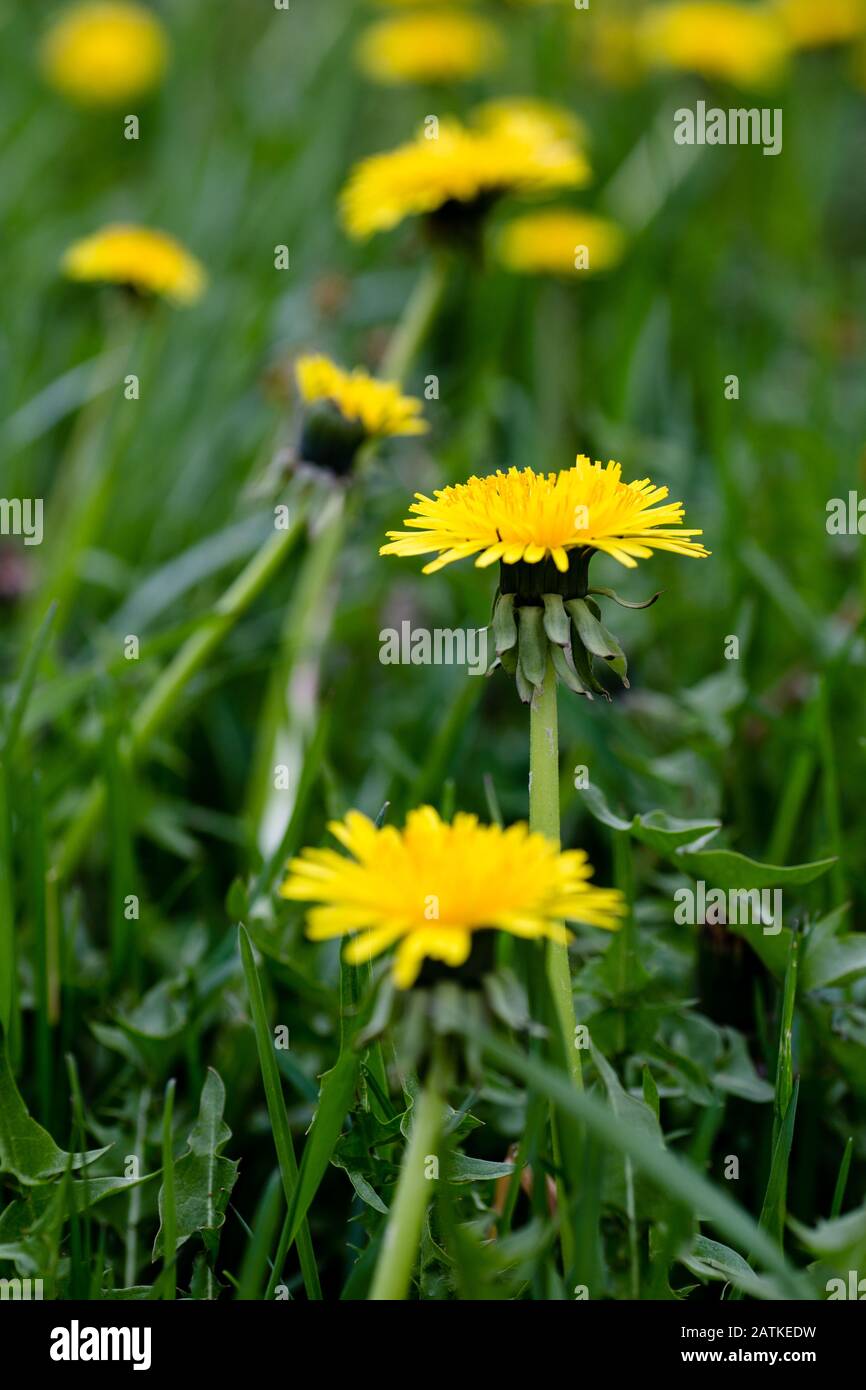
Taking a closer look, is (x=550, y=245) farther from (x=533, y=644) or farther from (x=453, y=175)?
(x=533, y=644)

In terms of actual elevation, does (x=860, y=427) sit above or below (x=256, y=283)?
below

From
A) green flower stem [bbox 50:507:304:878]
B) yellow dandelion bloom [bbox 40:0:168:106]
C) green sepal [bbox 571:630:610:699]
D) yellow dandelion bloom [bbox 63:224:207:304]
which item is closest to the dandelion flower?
yellow dandelion bloom [bbox 63:224:207:304]

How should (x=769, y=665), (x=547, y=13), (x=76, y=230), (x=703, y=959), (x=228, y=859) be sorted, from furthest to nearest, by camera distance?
(x=547, y=13), (x=76, y=230), (x=769, y=665), (x=228, y=859), (x=703, y=959)

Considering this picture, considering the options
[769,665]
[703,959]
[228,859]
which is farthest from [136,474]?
[703,959]

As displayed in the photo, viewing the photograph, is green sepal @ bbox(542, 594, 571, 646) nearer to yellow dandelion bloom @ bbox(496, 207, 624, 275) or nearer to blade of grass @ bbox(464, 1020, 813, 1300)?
blade of grass @ bbox(464, 1020, 813, 1300)

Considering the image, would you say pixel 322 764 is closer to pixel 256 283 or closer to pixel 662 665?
pixel 662 665

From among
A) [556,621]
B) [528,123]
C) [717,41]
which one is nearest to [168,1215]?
[556,621]
